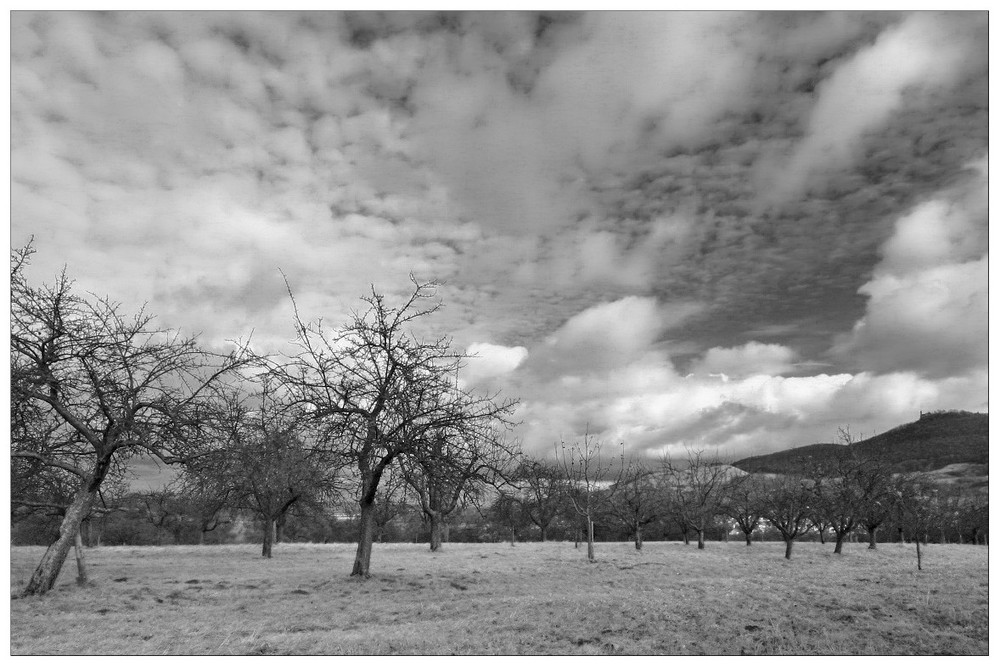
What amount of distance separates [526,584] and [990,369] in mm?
12998

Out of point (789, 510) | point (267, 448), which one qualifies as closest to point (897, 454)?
point (789, 510)

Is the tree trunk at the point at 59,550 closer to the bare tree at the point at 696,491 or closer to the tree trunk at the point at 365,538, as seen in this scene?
the tree trunk at the point at 365,538

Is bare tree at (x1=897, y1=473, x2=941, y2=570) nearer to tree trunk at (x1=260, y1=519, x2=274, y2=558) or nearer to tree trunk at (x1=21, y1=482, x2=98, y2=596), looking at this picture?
tree trunk at (x1=260, y1=519, x2=274, y2=558)

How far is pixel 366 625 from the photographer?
437 inches

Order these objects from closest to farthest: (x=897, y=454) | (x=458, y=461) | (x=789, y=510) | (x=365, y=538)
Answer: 1. (x=458, y=461)
2. (x=365, y=538)
3. (x=789, y=510)
4. (x=897, y=454)

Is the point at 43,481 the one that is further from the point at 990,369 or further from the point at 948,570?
the point at 948,570

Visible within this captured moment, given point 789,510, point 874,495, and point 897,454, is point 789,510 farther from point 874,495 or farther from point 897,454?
point 897,454

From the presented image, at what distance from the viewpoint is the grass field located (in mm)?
9617

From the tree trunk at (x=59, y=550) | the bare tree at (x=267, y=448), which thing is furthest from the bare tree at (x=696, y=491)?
the tree trunk at (x=59, y=550)

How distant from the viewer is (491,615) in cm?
1202

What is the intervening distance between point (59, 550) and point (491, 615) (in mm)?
10438

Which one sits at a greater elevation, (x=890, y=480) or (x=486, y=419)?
(x=486, y=419)

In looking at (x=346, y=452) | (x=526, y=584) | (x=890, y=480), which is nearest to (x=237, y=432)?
(x=346, y=452)

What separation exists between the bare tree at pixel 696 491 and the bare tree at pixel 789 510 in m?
4.63
